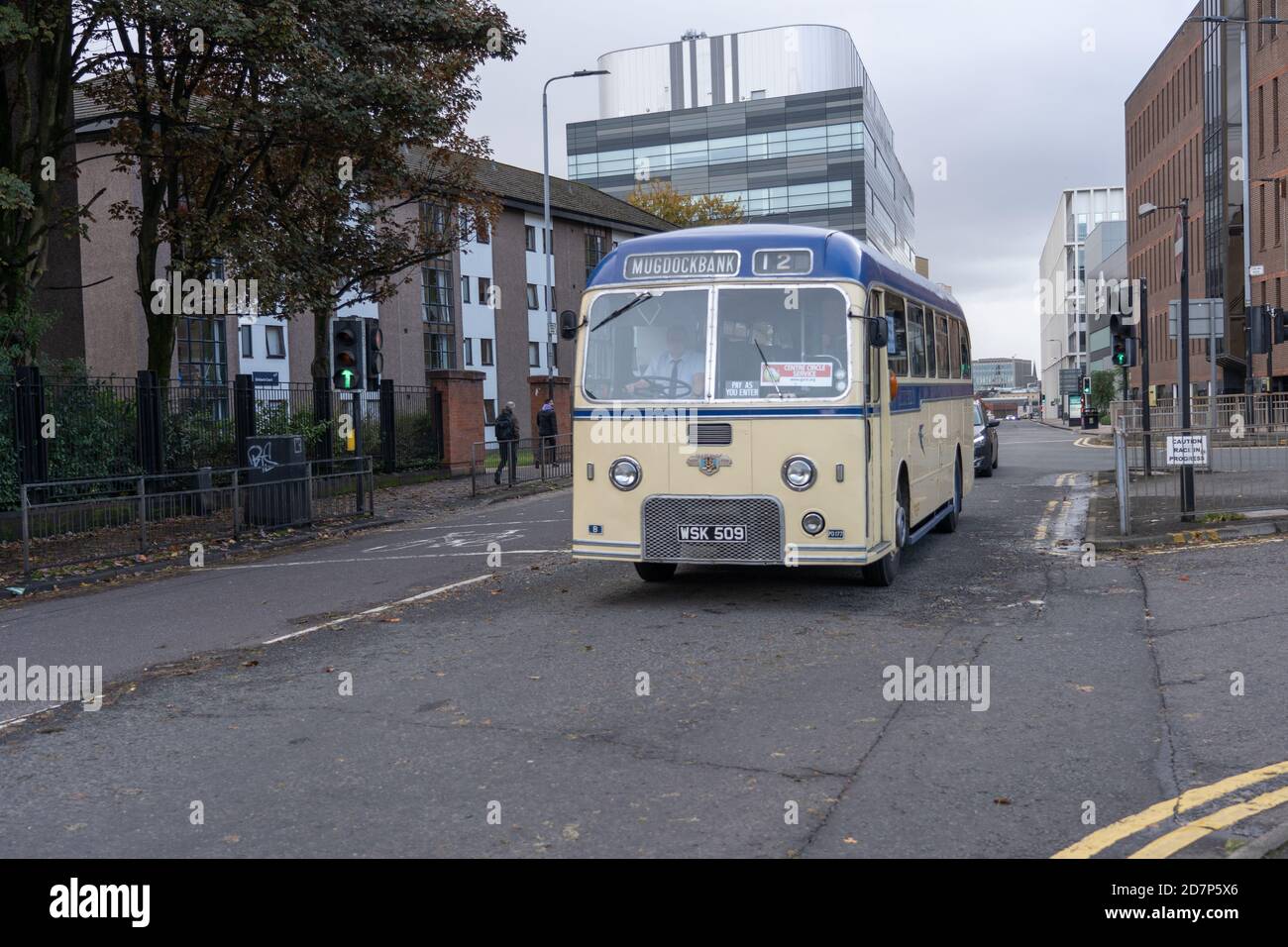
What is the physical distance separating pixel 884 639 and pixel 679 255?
12.4ft

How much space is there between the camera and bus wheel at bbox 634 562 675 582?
1216 centimetres

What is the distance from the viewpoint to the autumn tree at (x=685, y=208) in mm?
76125

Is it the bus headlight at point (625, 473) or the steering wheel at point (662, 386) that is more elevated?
the steering wheel at point (662, 386)

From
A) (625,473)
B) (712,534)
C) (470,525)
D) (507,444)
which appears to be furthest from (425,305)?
(712,534)

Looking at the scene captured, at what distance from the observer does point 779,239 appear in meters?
10.8

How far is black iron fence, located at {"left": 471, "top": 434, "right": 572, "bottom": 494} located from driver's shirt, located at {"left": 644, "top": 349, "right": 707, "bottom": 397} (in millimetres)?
18067

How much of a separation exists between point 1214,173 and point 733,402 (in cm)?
6468

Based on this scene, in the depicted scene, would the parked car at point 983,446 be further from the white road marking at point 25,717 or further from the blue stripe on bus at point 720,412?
the white road marking at point 25,717

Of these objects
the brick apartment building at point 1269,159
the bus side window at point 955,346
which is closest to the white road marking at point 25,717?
the bus side window at point 955,346

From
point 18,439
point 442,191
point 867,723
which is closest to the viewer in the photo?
point 867,723

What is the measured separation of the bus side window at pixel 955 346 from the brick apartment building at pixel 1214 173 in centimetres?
3076
